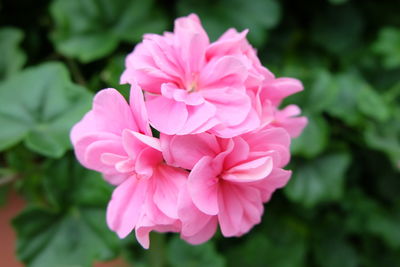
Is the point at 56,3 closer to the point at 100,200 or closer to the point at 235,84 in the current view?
the point at 100,200

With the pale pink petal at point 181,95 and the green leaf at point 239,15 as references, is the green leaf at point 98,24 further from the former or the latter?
the pale pink petal at point 181,95

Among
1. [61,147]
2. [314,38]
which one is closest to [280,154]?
[61,147]

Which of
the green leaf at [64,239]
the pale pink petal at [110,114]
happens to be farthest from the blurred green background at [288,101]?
the pale pink petal at [110,114]

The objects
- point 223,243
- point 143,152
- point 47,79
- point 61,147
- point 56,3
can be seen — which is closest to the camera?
point 143,152

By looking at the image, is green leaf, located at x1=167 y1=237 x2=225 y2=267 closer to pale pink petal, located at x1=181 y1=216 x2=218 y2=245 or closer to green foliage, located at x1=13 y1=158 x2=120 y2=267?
green foliage, located at x1=13 y1=158 x2=120 y2=267

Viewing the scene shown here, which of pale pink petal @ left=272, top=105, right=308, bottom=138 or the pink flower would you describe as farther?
pale pink petal @ left=272, top=105, right=308, bottom=138

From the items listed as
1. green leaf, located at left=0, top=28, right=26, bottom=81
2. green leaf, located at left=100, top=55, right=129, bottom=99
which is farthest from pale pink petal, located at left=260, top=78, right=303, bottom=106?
green leaf, located at left=0, top=28, right=26, bottom=81

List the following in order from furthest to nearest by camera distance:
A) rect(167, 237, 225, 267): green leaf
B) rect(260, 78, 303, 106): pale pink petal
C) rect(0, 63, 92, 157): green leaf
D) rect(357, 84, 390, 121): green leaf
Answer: rect(357, 84, 390, 121): green leaf → rect(167, 237, 225, 267): green leaf → rect(0, 63, 92, 157): green leaf → rect(260, 78, 303, 106): pale pink petal
